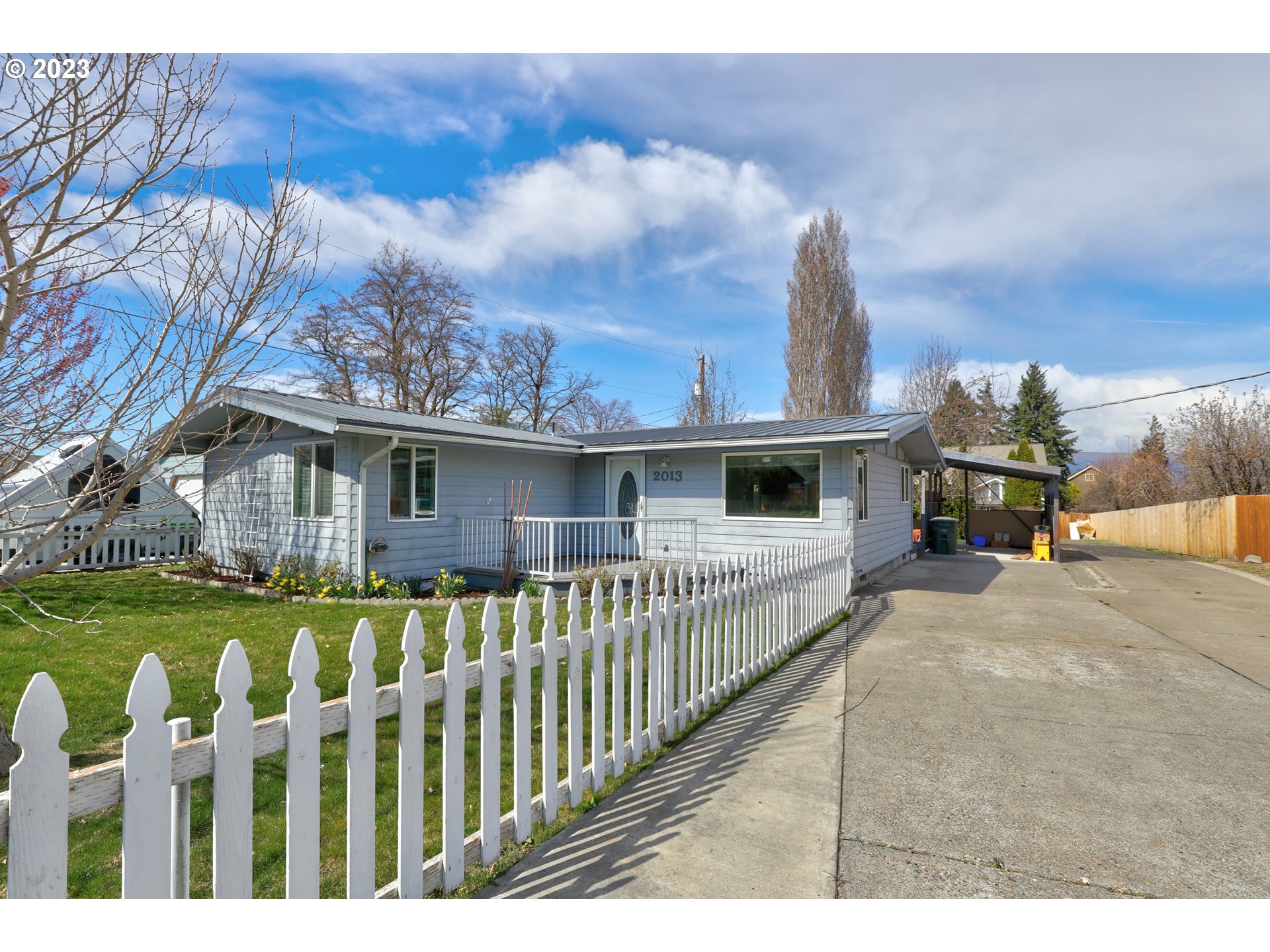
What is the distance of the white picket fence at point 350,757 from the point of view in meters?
1.25

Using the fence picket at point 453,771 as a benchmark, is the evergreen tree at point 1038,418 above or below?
above

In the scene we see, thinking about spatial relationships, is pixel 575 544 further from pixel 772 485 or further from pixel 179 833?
pixel 179 833

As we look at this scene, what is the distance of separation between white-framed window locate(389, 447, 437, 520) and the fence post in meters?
8.64

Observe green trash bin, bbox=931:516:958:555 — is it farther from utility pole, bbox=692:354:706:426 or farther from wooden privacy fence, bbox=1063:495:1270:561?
utility pole, bbox=692:354:706:426

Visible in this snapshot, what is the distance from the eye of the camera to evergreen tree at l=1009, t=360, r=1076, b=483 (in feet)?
147

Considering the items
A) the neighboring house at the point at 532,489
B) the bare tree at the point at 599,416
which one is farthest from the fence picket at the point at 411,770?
the bare tree at the point at 599,416

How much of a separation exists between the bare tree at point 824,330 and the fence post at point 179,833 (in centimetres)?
2703

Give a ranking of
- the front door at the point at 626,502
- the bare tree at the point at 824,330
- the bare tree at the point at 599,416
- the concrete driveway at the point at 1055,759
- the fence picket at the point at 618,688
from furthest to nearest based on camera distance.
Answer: the bare tree at the point at 599,416 < the bare tree at the point at 824,330 < the front door at the point at 626,502 < the fence picket at the point at 618,688 < the concrete driveway at the point at 1055,759

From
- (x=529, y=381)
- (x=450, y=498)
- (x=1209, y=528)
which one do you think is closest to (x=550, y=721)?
(x=450, y=498)

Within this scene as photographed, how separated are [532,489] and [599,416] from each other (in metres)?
21.9

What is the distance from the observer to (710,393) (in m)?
27.6

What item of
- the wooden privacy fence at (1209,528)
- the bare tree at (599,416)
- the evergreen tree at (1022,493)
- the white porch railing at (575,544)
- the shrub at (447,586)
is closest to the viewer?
the shrub at (447,586)

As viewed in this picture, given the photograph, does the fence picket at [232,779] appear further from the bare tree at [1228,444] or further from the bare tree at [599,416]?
the bare tree at [599,416]
